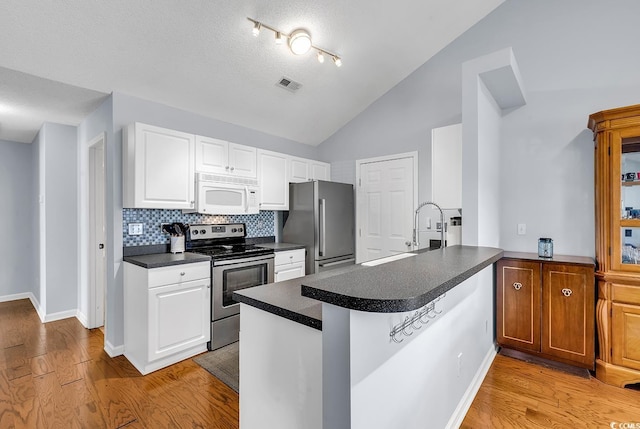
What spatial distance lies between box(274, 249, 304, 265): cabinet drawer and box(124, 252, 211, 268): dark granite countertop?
90 cm

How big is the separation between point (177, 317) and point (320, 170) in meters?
2.84

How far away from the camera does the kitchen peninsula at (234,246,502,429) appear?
3.28 feet

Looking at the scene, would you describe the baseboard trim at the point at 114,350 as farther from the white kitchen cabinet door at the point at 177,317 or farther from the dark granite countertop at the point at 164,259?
the dark granite countertop at the point at 164,259

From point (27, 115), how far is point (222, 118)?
6.99 ft

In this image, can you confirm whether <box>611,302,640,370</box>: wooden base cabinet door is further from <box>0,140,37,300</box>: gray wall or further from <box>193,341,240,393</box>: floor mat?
<box>0,140,37,300</box>: gray wall

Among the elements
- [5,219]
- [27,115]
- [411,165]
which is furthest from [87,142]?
[411,165]

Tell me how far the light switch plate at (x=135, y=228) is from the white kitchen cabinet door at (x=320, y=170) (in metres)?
2.34

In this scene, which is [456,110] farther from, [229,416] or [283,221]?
[229,416]

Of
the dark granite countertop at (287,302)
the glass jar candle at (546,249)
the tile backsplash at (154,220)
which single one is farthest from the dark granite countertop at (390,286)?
the tile backsplash at (154,220)

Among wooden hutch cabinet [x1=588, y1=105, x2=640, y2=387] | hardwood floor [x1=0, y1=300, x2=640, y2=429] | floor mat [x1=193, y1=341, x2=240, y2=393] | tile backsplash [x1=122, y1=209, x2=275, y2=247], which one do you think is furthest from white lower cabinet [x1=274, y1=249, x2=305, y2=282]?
wooden hutch cabinet [x1=588, y1=105, x2=640, y2=387]

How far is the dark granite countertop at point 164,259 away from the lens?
2.51 meters

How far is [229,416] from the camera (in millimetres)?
1979

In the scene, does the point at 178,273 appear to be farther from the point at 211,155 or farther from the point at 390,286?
the point at 390,286

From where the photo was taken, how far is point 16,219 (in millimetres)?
4609
